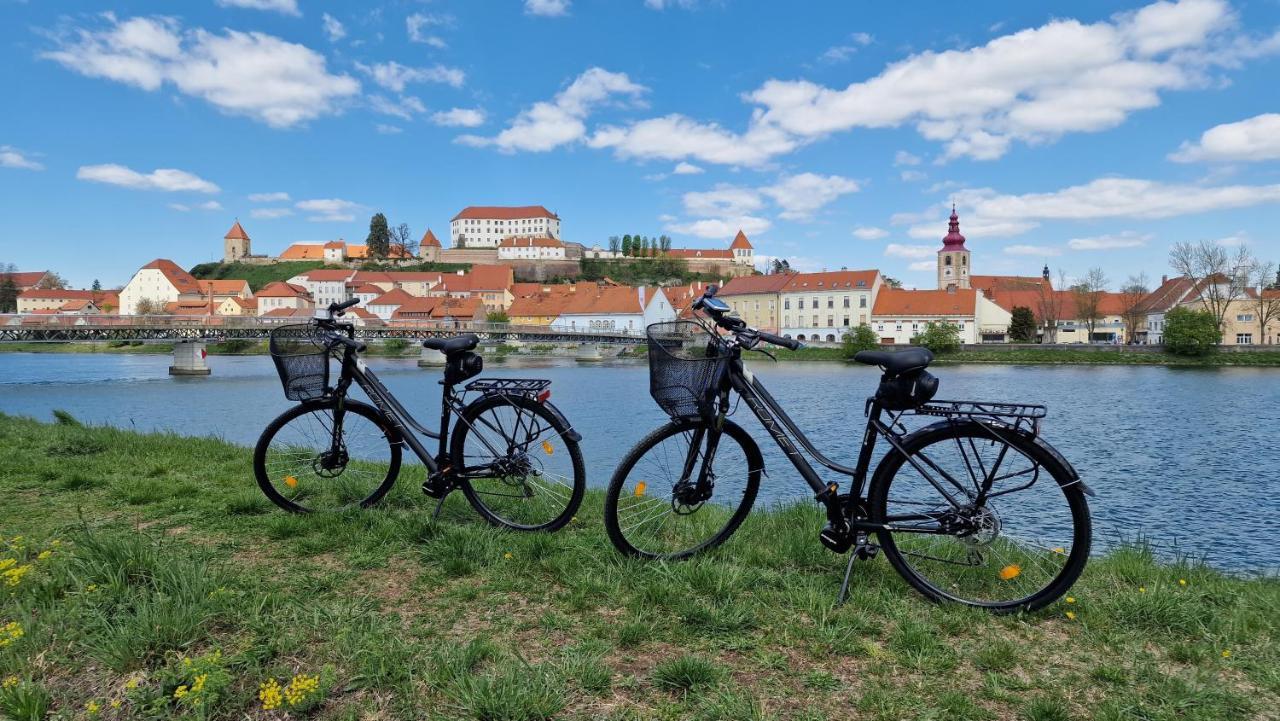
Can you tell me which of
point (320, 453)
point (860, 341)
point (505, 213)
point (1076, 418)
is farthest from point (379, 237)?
point (320, 453)

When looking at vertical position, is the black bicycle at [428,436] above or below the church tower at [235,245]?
below

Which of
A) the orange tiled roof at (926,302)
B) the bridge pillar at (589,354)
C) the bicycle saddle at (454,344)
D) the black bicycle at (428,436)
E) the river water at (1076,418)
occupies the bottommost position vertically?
the river water at (1076,418)

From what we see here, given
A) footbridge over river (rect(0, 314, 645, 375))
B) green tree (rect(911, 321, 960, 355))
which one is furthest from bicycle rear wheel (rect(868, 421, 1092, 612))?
green tree (rect(911, 321, 960, 355))

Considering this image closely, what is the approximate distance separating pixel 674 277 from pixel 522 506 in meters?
145

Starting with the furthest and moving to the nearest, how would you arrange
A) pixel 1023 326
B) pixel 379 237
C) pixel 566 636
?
pixel 379 237 < pixel 1023 326 < pixel 566 636

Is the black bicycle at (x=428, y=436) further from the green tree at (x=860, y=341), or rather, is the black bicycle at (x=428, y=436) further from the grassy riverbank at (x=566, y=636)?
the green tree at (x=860, y=341)

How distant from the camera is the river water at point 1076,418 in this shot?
40.9ft

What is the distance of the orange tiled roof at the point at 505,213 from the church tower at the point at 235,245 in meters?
47.0

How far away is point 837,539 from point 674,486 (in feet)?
3.21

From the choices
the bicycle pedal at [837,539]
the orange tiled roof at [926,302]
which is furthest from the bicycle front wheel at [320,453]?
the orange tiled roof at [926,302]

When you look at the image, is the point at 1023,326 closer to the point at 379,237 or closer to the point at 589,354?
the point at 589,354

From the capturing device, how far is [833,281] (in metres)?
101

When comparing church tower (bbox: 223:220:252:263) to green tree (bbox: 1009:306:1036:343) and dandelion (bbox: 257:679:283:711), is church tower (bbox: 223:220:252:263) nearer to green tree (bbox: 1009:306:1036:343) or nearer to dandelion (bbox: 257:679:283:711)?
green tree (bbox: 1009:306:1036:343)

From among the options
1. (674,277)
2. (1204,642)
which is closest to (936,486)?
(1204,642)
